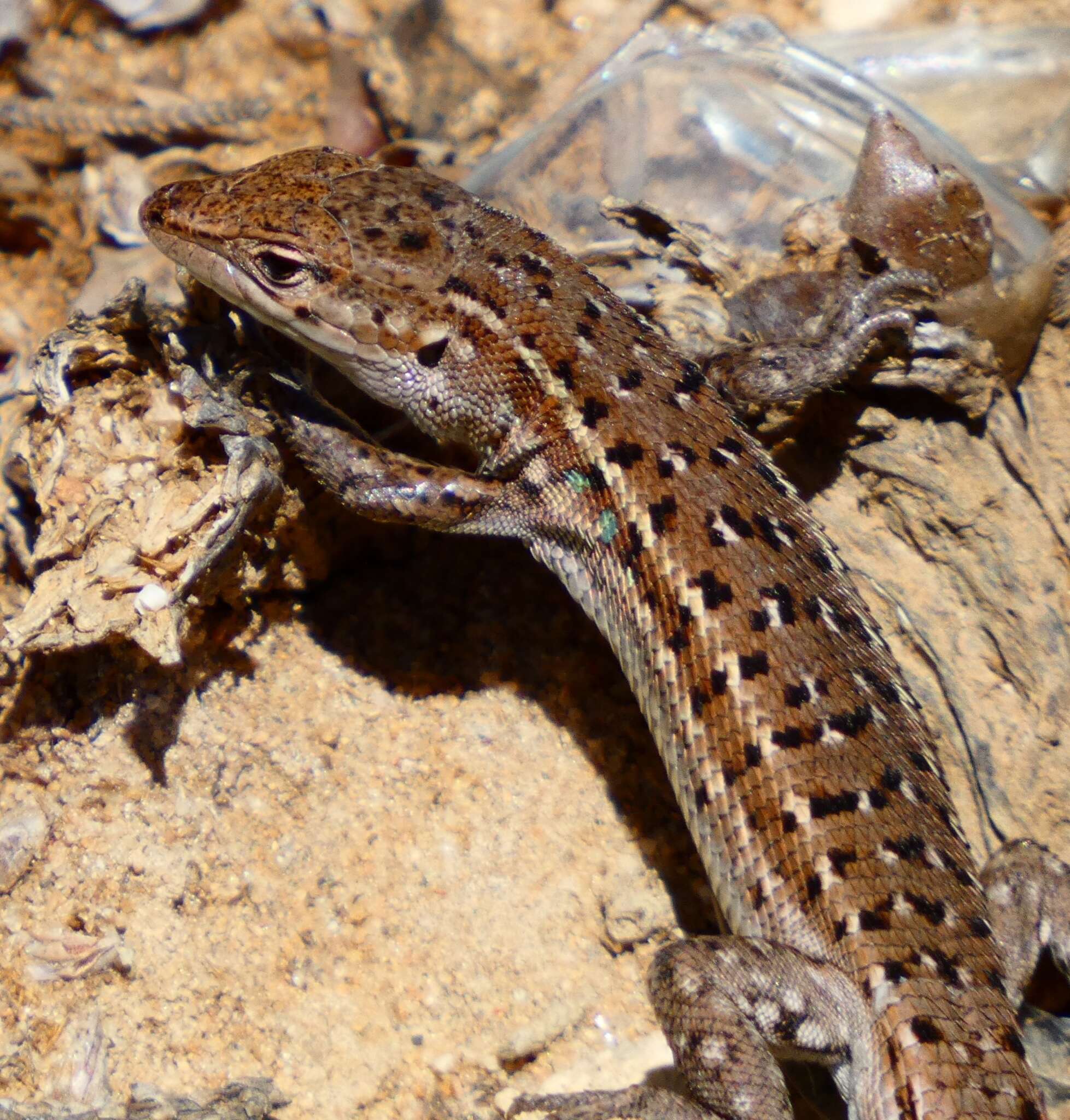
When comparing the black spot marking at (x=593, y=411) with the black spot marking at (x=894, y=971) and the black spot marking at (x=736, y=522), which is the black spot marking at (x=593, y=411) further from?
the black spot marking at (x=894, y=971)

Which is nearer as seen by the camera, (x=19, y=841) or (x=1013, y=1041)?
(x=1013, y=1041)

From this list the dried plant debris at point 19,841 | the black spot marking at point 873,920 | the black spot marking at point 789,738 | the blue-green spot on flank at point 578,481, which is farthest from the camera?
the blue-green spot on flank at point 578,481

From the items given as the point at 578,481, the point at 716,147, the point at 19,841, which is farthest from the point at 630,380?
the point at 19,841

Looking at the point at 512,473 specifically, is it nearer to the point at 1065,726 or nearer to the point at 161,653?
the point at 161,653

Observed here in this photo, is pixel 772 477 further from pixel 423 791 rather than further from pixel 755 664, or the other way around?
pixel 423 791

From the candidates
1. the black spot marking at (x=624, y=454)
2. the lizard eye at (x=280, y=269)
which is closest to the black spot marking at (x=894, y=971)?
the black spot marking at (x=624, y=454)

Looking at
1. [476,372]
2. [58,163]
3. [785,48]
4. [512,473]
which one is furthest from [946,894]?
[58,163]
